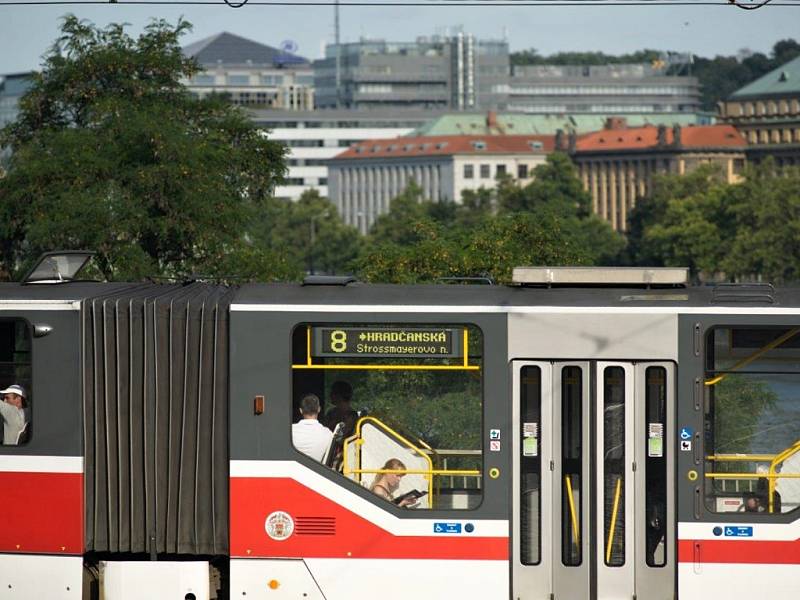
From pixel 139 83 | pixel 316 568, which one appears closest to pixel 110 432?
pixel 316 568

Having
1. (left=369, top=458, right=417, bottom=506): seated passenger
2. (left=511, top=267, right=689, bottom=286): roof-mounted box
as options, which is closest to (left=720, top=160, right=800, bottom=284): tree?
(left=511, top=267, right=689, bottom=286): roof-mounted box

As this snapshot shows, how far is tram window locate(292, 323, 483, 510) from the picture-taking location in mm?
17812

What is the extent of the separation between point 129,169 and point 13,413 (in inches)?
975

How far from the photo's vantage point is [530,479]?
58.3ft

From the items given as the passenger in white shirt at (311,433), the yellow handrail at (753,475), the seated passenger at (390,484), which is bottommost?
the seated passenger at (390,484)

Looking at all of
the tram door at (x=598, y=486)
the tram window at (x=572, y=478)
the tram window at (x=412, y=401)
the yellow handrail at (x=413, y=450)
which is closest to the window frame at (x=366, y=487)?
the tram window at (x=412, y=401)

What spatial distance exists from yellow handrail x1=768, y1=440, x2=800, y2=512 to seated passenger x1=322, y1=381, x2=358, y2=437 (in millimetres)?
3694

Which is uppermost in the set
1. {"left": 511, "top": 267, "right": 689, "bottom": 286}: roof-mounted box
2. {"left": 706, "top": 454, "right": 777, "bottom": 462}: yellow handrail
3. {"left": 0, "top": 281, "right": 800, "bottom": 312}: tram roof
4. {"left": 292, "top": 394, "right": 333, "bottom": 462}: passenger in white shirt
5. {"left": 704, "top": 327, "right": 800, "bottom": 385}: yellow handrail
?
{"left": 511, "top": 267, "right": 689, "bottom": 286}: roof-mounted box

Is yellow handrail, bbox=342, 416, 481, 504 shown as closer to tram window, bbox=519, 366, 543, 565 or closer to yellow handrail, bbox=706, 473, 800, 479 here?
tram window, bbox=519, 366, 543, 565

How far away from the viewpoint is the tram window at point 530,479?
17.8 metres

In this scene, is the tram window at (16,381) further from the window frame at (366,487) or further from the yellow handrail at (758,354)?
the yellow handrail at (758,354)

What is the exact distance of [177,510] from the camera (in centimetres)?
1820

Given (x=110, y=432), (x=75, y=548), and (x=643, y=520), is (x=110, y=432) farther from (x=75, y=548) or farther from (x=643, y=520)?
(x=643, y=520)

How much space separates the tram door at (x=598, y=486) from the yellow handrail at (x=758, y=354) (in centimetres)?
39
